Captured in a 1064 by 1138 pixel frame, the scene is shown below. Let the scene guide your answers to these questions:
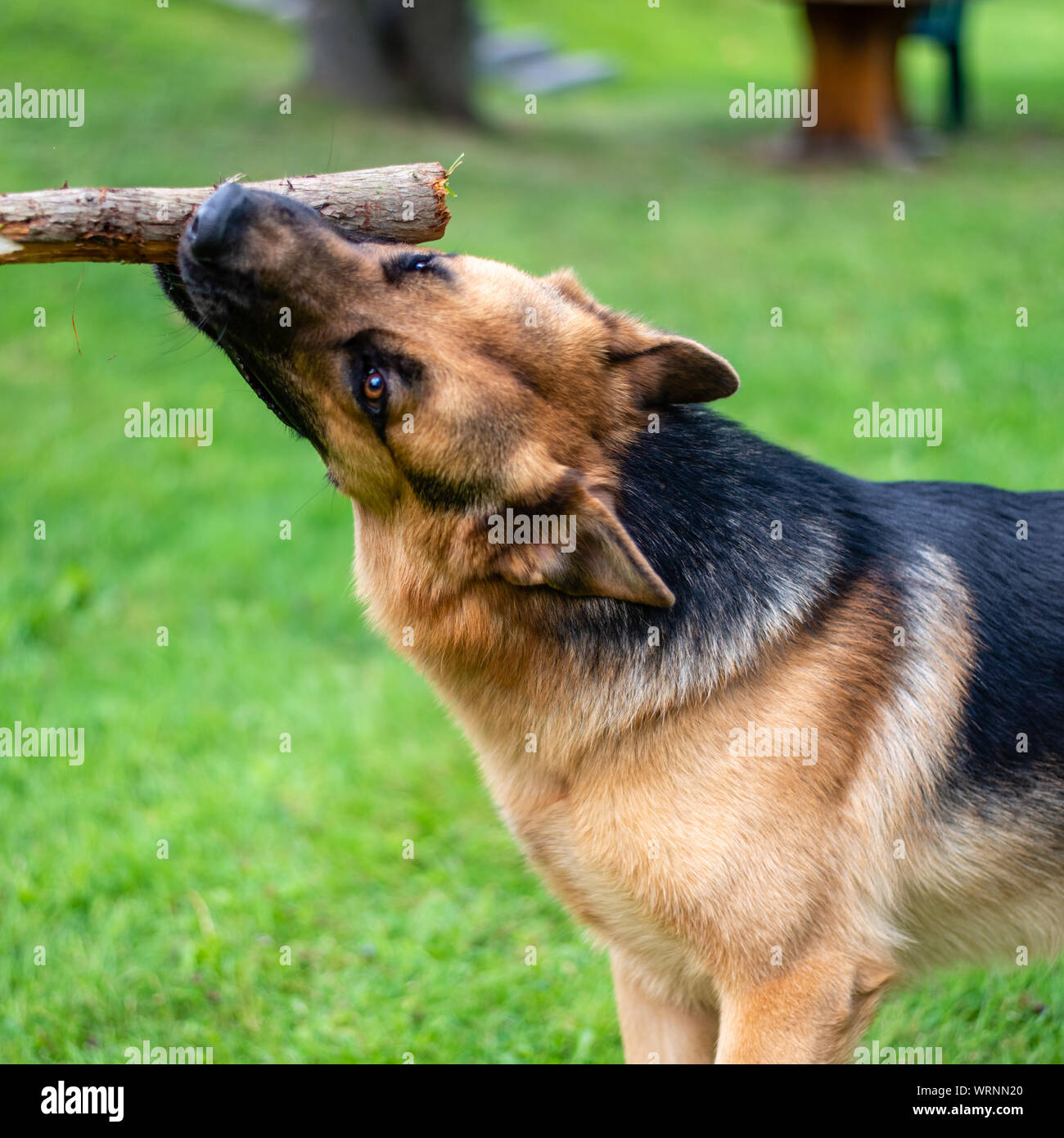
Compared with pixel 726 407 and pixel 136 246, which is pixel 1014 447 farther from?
pixel 136 246

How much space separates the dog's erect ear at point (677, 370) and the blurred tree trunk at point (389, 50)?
46.4ft

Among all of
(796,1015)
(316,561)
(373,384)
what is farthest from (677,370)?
(316,561)

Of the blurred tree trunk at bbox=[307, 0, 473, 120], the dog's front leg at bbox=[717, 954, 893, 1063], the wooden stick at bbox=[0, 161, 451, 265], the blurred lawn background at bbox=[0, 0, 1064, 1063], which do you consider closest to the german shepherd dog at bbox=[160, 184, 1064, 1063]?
the dog's front leg at bbox=[717, 954, 893, 1063]

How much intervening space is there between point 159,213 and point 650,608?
1857mm

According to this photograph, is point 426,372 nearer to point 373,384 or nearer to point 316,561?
point 373,384

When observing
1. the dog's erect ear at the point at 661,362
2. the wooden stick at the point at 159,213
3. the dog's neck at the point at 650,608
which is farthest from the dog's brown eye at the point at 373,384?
the dog's erect ear at the point at 661,362

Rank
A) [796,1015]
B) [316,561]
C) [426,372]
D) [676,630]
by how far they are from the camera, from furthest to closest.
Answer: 1. [316,561]
2. [676,630]
3. [426,372]
4. [796,1015]

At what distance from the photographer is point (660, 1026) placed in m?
3.99

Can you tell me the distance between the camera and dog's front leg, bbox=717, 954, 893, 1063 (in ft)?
10.5

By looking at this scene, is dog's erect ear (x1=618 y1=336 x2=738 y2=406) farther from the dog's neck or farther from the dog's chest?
the dog's chest

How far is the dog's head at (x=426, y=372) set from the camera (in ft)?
10.8

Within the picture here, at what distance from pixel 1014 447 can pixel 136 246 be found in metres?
6.19
